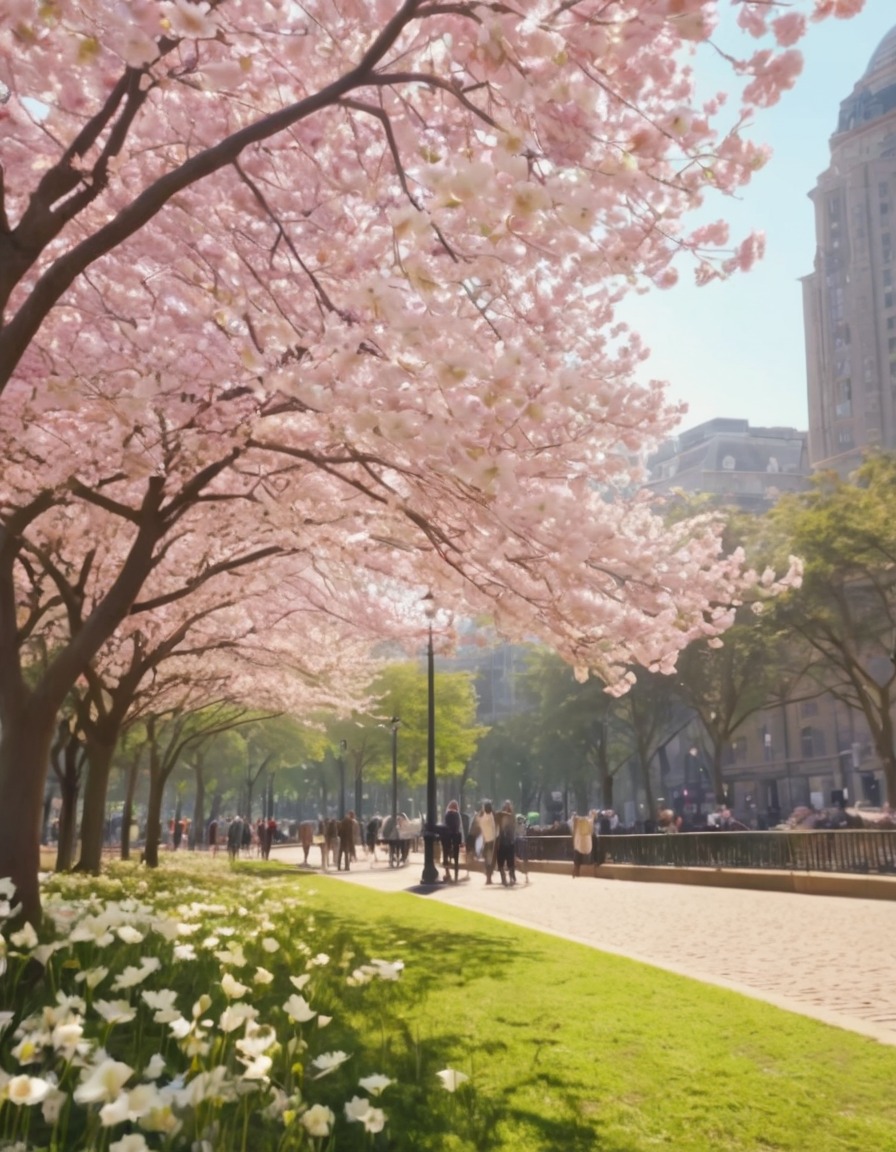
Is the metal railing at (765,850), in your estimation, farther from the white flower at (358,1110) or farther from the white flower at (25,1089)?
the white flower at (25,1089)

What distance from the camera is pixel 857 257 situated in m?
98.8

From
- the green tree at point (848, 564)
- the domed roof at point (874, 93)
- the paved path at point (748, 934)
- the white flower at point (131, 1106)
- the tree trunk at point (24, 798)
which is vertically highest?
the domed roof at point (874, 93)

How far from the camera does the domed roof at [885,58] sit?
107 meters

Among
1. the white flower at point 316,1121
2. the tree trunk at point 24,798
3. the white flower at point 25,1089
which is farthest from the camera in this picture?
the tree trunk at point 24,798

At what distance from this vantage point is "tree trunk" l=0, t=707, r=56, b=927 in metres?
8.25

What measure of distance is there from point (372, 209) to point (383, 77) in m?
4.61

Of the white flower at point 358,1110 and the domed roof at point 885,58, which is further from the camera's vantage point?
the domed roof at point 885,58

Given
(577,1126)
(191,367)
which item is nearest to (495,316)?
(191,367)

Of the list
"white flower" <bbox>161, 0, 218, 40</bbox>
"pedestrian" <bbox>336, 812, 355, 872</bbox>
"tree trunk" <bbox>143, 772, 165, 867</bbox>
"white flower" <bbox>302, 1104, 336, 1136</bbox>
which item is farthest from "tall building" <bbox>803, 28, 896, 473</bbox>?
"white flower" <bbox>302, 1104, 336, 1136</bbox>

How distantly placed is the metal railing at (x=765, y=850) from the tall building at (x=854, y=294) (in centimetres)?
7269

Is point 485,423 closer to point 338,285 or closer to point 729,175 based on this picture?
point 729,175

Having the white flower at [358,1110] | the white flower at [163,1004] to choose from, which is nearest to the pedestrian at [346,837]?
the white flower at [163,1004]

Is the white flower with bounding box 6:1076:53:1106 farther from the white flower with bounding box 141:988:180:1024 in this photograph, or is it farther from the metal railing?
the metal railing

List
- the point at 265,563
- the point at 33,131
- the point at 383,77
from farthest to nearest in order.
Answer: the point at 265,563
the point at 33,131
the point at 383,77
